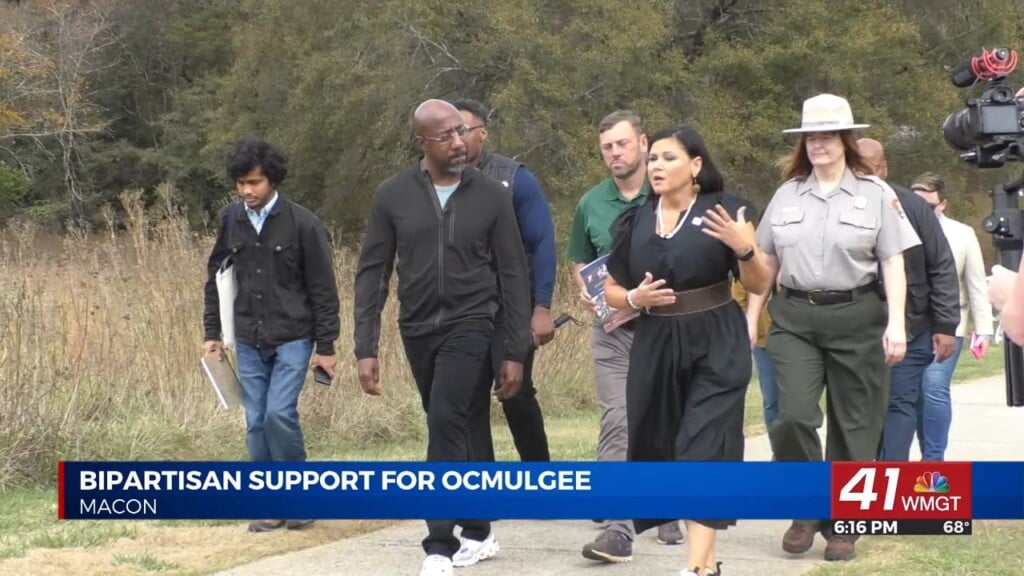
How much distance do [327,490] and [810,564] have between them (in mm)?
2146

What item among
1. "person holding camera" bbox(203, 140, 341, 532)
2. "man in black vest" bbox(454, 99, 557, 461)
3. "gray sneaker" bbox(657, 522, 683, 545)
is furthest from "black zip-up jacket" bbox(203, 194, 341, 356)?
"gray sneaker" bbox(657, 522, 683, 545)

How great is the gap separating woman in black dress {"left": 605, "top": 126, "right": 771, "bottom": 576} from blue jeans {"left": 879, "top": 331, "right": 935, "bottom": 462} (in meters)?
1.66

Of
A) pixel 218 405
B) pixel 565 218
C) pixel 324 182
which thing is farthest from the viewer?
pixel 324 182

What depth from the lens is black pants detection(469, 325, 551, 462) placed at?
6.93 metres

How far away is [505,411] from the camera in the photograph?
25.3ft

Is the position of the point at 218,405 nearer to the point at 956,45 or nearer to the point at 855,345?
the point at 855,345

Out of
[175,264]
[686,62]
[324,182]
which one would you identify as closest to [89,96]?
[324,182]

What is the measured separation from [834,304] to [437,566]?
210 cm

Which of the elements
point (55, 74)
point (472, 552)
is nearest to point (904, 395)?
point (472, 552)

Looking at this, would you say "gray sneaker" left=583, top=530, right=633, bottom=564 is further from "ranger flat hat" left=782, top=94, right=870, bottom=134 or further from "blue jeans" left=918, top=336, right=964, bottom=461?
"blue jeans" left=918, top=336, right=964, bottom=461

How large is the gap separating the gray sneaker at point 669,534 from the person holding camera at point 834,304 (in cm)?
52

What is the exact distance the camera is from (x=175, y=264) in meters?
11.7

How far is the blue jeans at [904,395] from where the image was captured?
7746mm

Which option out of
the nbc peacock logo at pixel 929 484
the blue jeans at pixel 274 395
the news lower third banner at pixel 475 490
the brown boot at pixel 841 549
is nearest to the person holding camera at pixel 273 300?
the blue jeans at pixel 274 395
